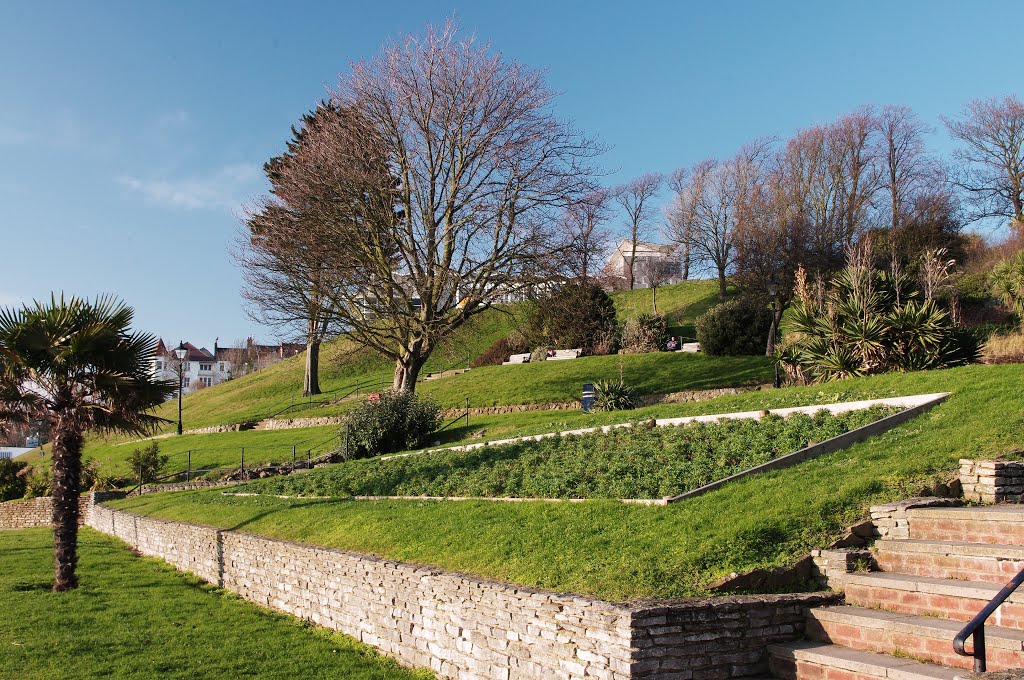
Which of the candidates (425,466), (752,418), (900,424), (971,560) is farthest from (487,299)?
(971,560)

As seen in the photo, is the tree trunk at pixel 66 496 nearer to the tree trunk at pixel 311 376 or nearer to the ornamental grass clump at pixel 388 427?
the ornamental grass clump at pixel 388 427

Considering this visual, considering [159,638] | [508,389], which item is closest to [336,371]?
[508,389]

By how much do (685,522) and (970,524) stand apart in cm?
244

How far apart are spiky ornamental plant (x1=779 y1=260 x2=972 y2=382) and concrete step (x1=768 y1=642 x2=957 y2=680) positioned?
445 inches

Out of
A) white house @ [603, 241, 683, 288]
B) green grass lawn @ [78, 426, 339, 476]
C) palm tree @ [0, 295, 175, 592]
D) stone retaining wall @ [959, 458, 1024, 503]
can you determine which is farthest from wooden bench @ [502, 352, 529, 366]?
stone retaining wall @ [959, 458, 1024, 503]

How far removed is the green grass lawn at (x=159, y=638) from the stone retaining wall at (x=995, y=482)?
18.3 feet

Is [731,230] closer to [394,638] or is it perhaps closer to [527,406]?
[527,406]

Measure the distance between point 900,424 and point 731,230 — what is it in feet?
131

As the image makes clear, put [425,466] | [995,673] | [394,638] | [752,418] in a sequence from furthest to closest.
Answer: [425,466] → [752,418] → [394,638] → [995,673]

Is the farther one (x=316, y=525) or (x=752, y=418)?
(x=752, y=418)

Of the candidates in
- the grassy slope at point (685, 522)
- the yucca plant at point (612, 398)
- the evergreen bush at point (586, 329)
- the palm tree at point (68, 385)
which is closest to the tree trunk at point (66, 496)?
the palm tree at point (68, 385)

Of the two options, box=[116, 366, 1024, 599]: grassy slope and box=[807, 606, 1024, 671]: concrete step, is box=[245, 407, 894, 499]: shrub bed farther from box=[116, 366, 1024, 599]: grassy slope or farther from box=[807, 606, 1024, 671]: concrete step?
box=[807, 606, 1024, 671]: concrete step

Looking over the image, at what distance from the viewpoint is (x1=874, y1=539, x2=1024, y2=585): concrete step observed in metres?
6.21

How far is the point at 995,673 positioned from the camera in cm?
414
